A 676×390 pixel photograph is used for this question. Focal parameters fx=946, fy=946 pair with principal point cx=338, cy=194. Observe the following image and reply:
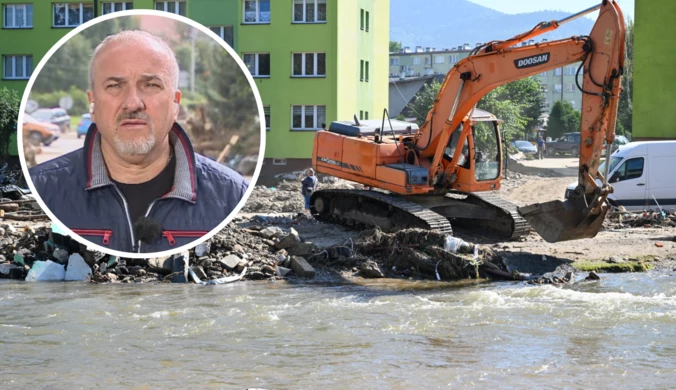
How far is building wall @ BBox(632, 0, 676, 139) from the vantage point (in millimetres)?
35312

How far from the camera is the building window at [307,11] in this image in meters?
39.0

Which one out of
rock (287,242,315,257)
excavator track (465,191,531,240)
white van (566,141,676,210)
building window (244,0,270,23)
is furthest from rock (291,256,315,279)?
building window (244,0,270,23)

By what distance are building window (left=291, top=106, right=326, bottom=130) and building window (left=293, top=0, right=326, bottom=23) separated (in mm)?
3612

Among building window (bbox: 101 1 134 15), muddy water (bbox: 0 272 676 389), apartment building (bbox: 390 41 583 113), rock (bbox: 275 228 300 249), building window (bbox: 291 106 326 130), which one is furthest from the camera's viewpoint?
apartment building (bbox: 390 41 583 113)

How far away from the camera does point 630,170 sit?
75.3 ft

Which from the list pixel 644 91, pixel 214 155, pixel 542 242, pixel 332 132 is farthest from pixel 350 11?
pixel 214 155

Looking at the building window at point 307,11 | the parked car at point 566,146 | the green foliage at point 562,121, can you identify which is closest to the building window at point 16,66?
the building window at point 307,11

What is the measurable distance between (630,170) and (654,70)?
14211mm

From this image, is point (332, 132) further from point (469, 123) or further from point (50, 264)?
point (50, 264)

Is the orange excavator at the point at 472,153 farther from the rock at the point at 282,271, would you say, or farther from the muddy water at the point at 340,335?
the rock at the point at 282,271

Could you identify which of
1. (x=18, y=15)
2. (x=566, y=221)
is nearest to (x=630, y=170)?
(x=566, y=221)

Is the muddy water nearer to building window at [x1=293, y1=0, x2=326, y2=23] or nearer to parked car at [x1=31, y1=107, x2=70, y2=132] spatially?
parked car at [x1=31, y1=107, x2=70, y2=132]

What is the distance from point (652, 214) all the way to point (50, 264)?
45.2 ft

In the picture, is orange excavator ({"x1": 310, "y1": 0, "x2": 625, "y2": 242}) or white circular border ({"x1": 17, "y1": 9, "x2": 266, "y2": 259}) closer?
white circular border ({"x1": 17, "y1": 9, "x2": 266, "y2": 259})
